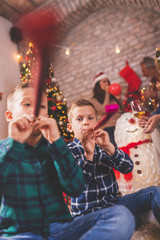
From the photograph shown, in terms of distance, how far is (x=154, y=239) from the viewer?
804 mm

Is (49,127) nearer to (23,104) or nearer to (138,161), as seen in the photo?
(23,104)

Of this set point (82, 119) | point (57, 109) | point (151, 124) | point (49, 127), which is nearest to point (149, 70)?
point (57, 109)

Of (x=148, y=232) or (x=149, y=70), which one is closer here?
(x=148, y=232)

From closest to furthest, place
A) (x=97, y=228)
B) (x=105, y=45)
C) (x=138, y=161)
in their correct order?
1. (x=97, y=228)
2. (x=138, y=161)
3. (x=105, y=45)

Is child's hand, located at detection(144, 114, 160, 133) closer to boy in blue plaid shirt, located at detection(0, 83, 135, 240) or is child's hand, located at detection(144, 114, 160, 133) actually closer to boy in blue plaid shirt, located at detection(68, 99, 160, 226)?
boy in blue plaid shirt, located at detection(68, 99, 160, 226)

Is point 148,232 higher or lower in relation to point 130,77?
lower

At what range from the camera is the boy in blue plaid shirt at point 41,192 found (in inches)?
23.9

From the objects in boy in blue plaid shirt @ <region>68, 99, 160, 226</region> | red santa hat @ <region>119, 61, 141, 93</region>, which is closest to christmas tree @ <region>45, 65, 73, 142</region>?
red santa hat @ <region>119, 61, 141, 93</region>

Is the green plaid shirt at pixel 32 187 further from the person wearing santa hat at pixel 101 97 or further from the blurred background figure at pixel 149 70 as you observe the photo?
the blurred background figure at pixel 149 70

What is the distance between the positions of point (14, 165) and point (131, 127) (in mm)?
1235

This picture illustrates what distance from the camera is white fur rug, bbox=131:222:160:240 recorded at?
0.83 meters

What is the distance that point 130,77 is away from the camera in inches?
112

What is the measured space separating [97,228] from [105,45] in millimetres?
2936

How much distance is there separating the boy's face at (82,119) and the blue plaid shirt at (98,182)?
10 cm
